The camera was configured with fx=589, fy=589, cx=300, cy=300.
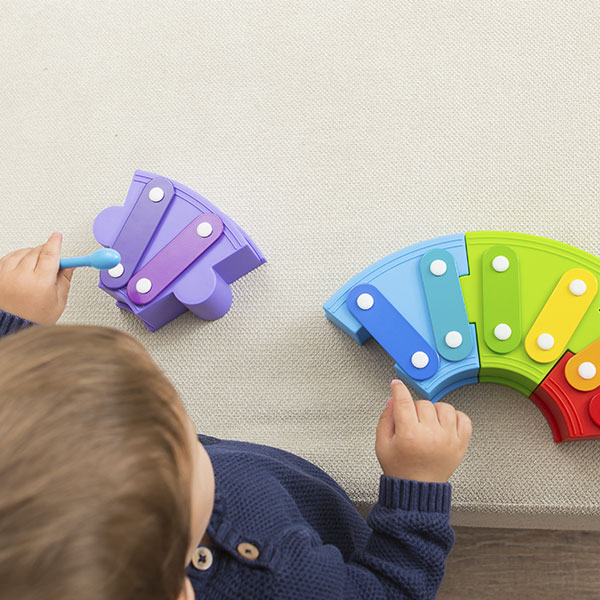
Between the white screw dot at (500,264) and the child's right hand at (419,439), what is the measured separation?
0.15m

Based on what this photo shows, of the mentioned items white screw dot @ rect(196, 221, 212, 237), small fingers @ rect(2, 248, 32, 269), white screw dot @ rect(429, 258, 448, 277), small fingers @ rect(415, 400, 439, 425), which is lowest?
small fingers @ rect(415, 400, 439, 425)

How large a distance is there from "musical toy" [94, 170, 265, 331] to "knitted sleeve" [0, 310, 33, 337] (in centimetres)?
14

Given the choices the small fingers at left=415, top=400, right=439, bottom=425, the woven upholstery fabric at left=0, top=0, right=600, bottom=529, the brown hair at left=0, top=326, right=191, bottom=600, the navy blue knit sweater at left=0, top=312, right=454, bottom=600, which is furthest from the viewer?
the woven upholstery fabric at left=0, top=0, right=600, bottom=529

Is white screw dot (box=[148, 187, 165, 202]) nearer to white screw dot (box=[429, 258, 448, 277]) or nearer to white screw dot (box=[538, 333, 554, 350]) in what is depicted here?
white screw dot (box=[429, 258, 448, 277])

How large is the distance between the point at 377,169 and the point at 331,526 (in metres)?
0.42

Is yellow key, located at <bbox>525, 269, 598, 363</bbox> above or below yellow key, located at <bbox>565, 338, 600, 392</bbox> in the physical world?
above

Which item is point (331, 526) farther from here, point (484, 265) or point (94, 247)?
point (94, 247)

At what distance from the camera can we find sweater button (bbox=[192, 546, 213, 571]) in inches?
17.3

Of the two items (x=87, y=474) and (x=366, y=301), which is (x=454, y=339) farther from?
(x=87, y=474)

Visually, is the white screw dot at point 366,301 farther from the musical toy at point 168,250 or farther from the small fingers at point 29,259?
the small fingers at point 29,259

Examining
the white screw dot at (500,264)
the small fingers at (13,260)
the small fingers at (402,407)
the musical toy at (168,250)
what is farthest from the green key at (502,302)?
the small fingers at (13,260)

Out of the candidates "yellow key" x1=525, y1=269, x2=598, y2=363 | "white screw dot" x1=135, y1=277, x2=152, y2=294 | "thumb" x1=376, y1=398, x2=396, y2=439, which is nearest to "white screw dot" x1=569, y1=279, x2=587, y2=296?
"yellow key" x1=525, y1=269, x2=598, y2=363

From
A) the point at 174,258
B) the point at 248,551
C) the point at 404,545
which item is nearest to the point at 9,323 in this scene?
the point at 174,258

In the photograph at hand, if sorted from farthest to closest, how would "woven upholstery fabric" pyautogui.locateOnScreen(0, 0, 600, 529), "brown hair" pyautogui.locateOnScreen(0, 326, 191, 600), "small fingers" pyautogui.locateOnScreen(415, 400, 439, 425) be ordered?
"woven upholstery fabric" pyautogui.locateOnScreen(0, 0, 600, 529) < "small fingers" pyautogui.locateOnScreen(415, 400, 439, 425) < "brown hair" pyautogui.locateOnScreen(0, 326, 191, 600)
